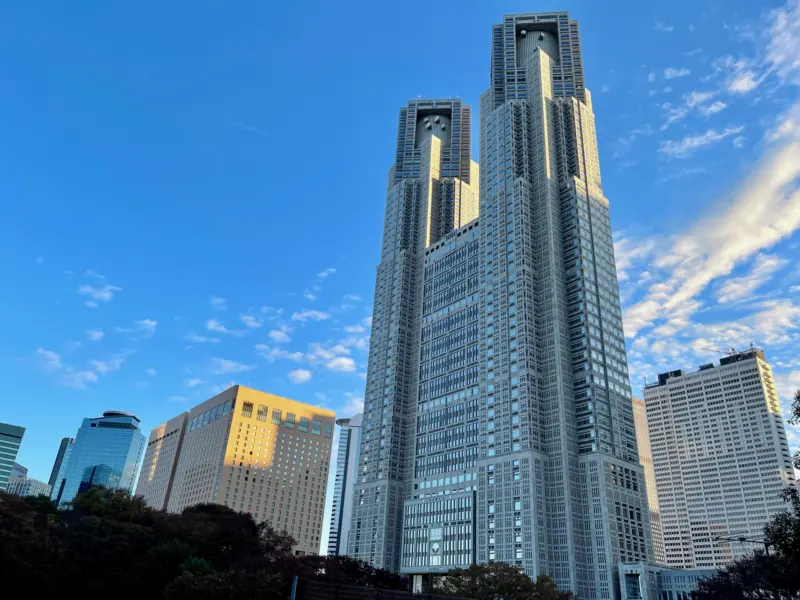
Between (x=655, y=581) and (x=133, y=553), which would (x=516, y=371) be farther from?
(x=133, y=553)

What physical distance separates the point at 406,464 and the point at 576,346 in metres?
55.3

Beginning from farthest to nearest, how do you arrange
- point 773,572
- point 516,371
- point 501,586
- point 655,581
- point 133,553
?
1. point 516,371
2. point 655,581
3. point 501,586
4. point 133,553
5. point 773,572

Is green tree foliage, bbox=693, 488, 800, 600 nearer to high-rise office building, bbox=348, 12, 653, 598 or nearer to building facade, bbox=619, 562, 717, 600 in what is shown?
building facade, bbox=619, 562, 717, 600

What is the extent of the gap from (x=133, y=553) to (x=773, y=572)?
6144 cm

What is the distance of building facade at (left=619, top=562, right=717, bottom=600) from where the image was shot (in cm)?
12181

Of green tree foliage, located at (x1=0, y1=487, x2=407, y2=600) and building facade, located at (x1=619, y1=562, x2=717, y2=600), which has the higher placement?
building facade, located at (x1=619, y1=562, x2=717, y2=600)

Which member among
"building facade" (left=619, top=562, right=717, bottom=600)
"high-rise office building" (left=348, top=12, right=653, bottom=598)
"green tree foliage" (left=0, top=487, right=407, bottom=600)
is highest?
"high-rise office building" (left=348, top=12, right=653, bottom=598)

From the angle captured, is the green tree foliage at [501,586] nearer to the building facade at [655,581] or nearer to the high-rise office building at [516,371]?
the high-rise office building at [516,371]

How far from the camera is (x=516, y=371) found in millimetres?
146000

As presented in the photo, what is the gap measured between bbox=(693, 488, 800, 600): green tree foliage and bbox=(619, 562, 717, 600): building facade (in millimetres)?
32102

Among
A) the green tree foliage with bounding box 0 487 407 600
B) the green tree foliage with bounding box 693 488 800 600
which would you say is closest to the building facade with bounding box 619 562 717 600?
the green tree foliage with bounding box 693 488 800 600

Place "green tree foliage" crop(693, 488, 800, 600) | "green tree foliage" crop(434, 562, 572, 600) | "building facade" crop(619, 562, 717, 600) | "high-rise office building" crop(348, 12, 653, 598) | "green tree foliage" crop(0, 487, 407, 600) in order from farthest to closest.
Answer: "high-rise office building" crop(348, 12, 653, 598) < "building facade" crop(619, 562, 717, 600) < "green tree foliage" crop(434, 562, 572, 600) < "green tree foliage" crop(0, 487, 407, 600) < "green tree foliage" crop(693, 488, 800, 600)

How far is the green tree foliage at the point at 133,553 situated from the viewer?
5619 cm

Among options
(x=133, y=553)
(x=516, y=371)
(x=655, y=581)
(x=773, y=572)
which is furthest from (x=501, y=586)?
(x=516, y=371)
